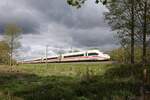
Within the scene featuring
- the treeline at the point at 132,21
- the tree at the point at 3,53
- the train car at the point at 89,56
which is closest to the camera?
the treeline at the point at 132,21

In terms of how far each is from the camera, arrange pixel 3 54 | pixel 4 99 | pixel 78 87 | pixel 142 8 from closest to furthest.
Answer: pixel 4 99 < pixel 78 87 < pixel 142 8 < pixel 3 54

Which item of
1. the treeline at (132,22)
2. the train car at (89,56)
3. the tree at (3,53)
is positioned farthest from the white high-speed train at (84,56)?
the treeline at (132,22)

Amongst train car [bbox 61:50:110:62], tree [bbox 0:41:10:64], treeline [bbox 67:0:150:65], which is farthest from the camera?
tree [bbox 0:41:10:64]

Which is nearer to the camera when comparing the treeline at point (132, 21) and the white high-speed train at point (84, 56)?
the treeline at point (132, 21)

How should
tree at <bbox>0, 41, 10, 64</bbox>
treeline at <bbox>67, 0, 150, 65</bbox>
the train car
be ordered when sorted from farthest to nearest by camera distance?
tree at <bbox>0, 41, 10, 64</bbox>
the train car
treeline at <bbox>67, 0, 150, 65</bbox>

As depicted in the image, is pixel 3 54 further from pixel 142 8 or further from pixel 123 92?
pixel 123 92

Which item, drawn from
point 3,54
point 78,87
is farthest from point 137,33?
point 3,54

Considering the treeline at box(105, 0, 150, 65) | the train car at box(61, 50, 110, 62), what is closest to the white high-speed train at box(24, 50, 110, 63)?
the train car at box(61, 50, 110, 62)

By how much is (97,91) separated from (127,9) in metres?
15.7

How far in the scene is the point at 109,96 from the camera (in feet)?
54.2

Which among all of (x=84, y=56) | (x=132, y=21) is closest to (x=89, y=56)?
(x=84, y=56)

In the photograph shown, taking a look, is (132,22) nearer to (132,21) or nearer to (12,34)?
(132,21)

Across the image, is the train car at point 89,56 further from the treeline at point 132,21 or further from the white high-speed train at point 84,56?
the treeline at point 132,21

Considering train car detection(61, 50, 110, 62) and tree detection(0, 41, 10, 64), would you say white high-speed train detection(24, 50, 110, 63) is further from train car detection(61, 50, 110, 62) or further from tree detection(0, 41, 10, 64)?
tree detection(0, 41, 10, 64)
